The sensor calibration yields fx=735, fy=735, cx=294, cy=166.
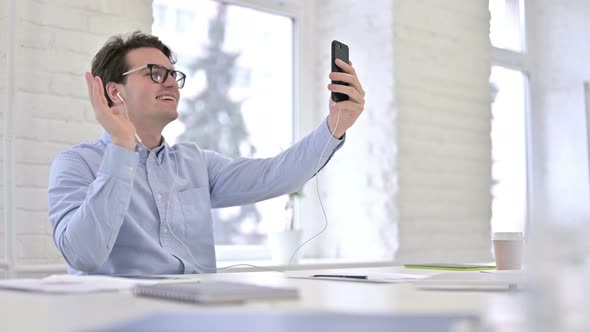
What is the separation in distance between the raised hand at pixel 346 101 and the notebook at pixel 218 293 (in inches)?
42.5

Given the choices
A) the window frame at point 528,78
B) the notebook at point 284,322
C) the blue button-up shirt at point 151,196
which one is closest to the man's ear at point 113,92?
the blue button-up shirt at point 151,196

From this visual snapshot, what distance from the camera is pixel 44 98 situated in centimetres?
230

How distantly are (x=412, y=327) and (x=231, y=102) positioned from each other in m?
2.55

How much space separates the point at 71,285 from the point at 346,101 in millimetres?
1110

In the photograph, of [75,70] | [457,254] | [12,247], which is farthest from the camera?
[457,254]

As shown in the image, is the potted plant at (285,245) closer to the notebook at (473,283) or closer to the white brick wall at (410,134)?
the white brick wall at (410,134)

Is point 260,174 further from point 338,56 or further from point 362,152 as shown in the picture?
point 362,152

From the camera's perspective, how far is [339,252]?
3328mm

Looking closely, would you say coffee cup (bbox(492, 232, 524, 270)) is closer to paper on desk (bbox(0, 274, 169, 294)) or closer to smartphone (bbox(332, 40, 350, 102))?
smartphone (bbox(332, 40, 350, 102))

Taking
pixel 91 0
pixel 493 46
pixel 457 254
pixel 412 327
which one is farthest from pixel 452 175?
pixel 412 327

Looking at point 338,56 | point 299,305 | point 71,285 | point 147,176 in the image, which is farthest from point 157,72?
point 299,305

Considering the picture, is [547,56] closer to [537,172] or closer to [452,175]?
[537,172]

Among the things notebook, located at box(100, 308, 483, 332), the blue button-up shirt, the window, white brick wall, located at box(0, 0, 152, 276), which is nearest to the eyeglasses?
the blue button-up shirt

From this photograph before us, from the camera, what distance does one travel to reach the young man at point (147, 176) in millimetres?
1675
